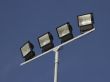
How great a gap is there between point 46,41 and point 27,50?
802 mm

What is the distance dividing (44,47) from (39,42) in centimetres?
22

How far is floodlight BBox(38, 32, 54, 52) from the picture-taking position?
79.6 feet

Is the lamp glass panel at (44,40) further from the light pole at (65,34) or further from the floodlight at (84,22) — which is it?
the floodlight at (84,22)

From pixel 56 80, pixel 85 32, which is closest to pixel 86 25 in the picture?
pixel 85 32

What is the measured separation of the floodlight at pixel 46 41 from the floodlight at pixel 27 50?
0.38 metres

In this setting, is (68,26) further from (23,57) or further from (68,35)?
(23,57)

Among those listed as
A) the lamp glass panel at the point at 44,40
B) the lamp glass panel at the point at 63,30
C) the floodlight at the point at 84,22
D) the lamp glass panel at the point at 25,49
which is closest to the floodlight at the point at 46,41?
the lamp glass panel at the point at 44,40

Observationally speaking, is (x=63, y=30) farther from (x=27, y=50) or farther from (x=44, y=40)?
(x=27, y=50)

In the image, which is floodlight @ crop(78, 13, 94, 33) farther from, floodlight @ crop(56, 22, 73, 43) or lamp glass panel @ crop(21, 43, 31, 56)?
lamp glass panel @ crop(21, 43, 31, 56)

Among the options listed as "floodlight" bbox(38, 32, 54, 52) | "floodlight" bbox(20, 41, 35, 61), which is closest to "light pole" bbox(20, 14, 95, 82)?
"floodlight" bbox(38, 32, 54, 52)

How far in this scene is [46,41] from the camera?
24.4 m

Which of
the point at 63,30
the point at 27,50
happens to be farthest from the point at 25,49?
the point at 63,30

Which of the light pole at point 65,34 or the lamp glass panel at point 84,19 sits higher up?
the lamp glass panel at point 84,19

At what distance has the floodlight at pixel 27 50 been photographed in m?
24.8
